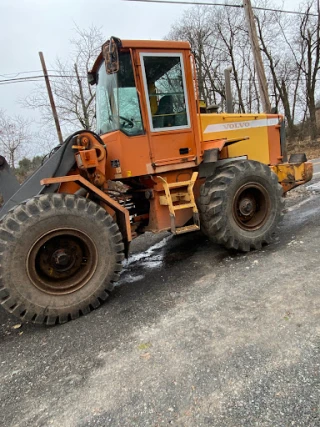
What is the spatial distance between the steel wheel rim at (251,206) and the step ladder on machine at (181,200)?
661 millimetres

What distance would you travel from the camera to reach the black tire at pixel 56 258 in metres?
3.11

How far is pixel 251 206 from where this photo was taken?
15.6 feet

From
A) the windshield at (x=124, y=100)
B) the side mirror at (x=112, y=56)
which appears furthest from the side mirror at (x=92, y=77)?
the side mirror at (x=112, y=56)

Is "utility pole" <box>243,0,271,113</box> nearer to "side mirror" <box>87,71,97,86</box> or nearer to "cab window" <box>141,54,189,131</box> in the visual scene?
"cab window" <box>141,54,189,131</box>

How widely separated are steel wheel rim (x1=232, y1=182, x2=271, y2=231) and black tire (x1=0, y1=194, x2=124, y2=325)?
6.56 feet

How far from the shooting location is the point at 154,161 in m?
4.17

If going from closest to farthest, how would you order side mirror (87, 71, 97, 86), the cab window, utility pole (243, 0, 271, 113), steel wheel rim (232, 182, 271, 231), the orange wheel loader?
the orange wheel loader < the cab window < steel wheel rim (232, 182, 271, 231) < side mirror (87, 71, 97, 86) < utility pole (243, 0, 271, 113)

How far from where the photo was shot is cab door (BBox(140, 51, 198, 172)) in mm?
4062

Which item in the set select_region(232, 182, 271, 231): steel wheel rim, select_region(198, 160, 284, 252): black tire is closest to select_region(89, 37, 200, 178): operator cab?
select_region(198, 160, 284, 252): black tire

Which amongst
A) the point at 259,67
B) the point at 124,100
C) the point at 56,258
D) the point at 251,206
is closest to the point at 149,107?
the point at 124,100

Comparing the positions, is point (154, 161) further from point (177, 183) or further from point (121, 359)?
point (121, 359)

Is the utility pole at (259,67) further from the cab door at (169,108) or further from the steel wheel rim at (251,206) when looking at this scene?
the cab door at (169,108)

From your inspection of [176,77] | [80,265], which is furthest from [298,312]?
[176,77]

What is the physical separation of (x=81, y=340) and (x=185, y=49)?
12.7ft
